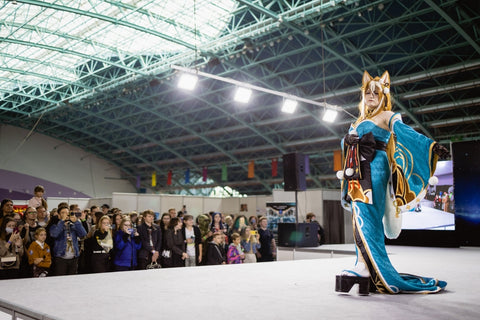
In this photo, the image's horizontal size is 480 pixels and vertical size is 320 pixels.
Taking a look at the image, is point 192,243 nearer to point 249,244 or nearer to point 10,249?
point 249,244

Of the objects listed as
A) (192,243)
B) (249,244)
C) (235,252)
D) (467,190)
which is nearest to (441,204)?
(467,190)

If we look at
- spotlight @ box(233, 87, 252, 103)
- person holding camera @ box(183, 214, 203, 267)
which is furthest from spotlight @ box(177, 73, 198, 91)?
person holding camera @ box(183, 214, 203, 267)

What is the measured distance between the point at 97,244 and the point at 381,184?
4.15 metres

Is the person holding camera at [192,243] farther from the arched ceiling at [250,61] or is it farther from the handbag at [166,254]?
the arched ceiling at [250,61]

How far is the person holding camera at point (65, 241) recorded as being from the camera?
569 cm

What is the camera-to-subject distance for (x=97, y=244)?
5.96 meters

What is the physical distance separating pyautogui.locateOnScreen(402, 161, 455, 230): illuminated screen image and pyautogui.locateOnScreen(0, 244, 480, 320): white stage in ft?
14.3

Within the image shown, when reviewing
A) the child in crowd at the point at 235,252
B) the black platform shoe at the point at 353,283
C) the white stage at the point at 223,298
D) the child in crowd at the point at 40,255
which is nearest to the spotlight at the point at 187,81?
the child in crowd at the point at 235,252

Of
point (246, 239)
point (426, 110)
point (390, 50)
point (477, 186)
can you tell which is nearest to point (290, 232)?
point (246, 239)

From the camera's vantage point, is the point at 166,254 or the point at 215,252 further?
the point at 215,252

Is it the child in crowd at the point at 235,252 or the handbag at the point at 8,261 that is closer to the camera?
the handbag at the point at 8,261

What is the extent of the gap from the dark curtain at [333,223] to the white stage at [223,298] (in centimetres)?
814

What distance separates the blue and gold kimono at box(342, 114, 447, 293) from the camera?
3.15 metres

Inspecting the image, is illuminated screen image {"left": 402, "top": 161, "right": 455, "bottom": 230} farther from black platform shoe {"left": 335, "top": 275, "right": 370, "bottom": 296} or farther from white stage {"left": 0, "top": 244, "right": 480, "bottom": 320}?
black platform shoe {"left": 335, "top": 275, "right": 370, "bottom": 296}
